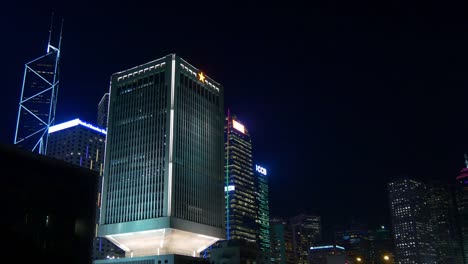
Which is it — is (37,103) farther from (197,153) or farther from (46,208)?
(197,153)

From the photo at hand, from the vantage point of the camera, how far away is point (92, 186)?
206 ft

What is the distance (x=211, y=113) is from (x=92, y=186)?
111224 millimetres

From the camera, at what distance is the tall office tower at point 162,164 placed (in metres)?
148

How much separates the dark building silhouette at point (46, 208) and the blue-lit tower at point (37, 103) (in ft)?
120

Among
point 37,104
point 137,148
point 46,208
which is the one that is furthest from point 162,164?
point 46,208

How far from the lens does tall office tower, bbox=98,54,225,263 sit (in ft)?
485

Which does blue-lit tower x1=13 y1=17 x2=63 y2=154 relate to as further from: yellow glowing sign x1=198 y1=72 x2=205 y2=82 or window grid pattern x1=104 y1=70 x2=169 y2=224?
yellow glowing sign x1=198 y1=72 x2=205 y2=82

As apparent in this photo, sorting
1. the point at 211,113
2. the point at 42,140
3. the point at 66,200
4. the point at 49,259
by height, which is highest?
the point at 211,113

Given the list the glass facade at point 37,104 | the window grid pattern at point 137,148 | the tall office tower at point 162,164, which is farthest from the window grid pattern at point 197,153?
the glass facade at point 37,104

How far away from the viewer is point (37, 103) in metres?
101

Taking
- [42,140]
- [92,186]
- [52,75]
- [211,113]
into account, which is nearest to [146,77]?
[211,113]

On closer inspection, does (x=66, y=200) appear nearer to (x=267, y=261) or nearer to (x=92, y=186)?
(x=92, y=186)

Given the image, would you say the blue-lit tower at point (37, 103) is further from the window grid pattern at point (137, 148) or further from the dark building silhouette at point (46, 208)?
the window grid pattern at point (137, 148)

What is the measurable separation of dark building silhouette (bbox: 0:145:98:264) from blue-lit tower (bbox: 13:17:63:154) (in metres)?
36.4
